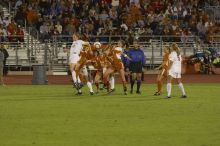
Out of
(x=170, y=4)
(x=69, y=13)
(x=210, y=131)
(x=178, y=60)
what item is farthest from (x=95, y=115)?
(x=170, y=4)

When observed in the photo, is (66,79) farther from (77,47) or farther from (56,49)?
(77,47)

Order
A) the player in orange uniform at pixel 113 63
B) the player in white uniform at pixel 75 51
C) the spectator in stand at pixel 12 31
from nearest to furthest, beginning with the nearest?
the player in white uniform at pixel 75 51, the player in orange uniform at pixel 113 63, the spectator in stand at pixel 12 31

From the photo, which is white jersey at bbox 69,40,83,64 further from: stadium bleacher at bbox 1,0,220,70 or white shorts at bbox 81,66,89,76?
stadium bleacher at bbox 1,0,220,70

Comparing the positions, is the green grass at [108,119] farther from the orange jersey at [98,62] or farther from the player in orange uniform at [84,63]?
the orange jersey at [98,62]

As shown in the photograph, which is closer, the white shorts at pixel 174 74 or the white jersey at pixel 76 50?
the white shorts at pixel 174 74

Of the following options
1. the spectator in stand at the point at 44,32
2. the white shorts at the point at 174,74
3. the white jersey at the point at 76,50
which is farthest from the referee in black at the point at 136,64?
the spectator in stand at the point at 44,32

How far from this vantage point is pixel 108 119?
18.9 m

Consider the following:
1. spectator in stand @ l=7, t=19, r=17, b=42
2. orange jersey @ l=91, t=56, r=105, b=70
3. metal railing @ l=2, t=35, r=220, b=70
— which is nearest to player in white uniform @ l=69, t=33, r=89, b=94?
orange jersey @ l=91, t=56, r=105, b=70

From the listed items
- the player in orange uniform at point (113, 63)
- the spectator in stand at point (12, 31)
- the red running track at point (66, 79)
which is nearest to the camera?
the player in orange uniform at point (113, 63)

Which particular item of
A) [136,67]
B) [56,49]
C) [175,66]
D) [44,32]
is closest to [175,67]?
[175,66]

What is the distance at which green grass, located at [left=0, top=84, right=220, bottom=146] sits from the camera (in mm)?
15375

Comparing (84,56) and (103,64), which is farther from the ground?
(84,56)

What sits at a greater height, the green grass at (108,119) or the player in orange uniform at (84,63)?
the player in orange uniform at (84,63)

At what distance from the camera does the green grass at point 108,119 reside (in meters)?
15.4
